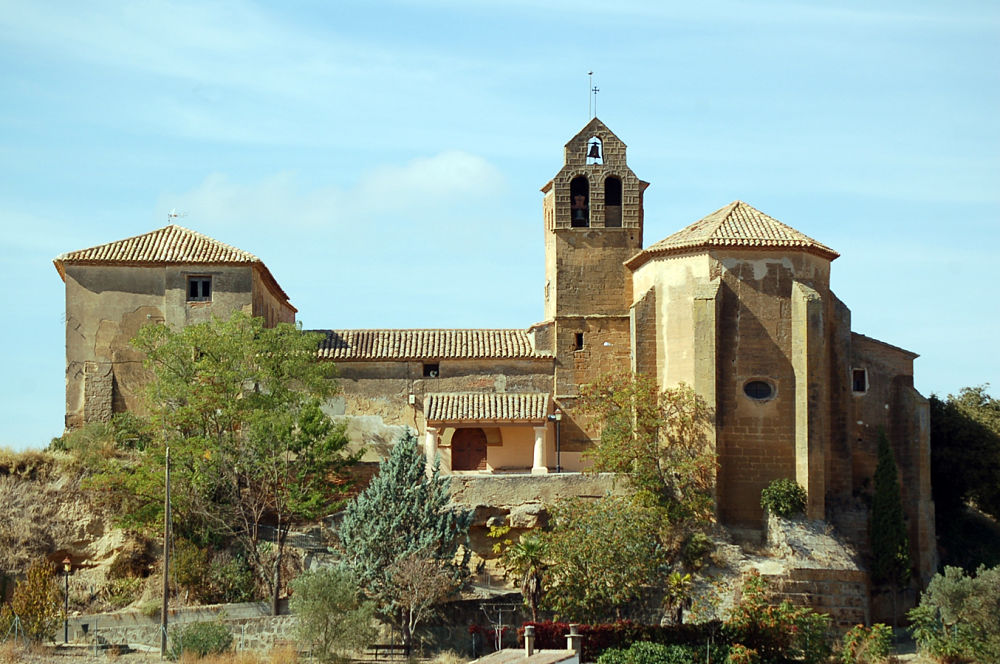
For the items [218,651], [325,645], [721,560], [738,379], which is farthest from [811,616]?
[218,651]

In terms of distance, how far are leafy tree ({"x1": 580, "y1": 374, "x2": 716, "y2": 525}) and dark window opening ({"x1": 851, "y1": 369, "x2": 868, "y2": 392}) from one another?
529 centimetres

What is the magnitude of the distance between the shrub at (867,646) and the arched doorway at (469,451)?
13.1 m

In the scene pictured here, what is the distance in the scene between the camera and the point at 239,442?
42750mm

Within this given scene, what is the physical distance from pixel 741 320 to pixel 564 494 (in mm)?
7051

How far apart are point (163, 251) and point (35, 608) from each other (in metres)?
13.0

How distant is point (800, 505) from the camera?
42469 millimetres

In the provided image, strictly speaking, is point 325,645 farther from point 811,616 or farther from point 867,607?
point 867,607

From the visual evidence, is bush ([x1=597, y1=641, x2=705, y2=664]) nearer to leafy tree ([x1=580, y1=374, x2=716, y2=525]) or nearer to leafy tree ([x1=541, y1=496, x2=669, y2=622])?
leafy tree ([x1=541, y1=496, x2=669, y2=622])

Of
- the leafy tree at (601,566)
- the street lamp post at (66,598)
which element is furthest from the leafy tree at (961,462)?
the street lamp post at (66,598)

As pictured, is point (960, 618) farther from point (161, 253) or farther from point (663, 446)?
point (161, 253)

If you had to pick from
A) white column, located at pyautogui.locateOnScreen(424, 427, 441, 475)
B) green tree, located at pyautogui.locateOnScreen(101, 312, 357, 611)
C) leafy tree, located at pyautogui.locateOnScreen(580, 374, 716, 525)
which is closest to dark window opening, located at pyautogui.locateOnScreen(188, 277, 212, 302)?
green tree, located at pyautogui.locateOnScreen(101, 312, 357, 611)

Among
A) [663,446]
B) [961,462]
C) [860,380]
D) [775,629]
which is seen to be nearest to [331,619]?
[775,629]

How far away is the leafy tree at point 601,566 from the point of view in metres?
39.1

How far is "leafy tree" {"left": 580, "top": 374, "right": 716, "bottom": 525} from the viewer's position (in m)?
42.4
